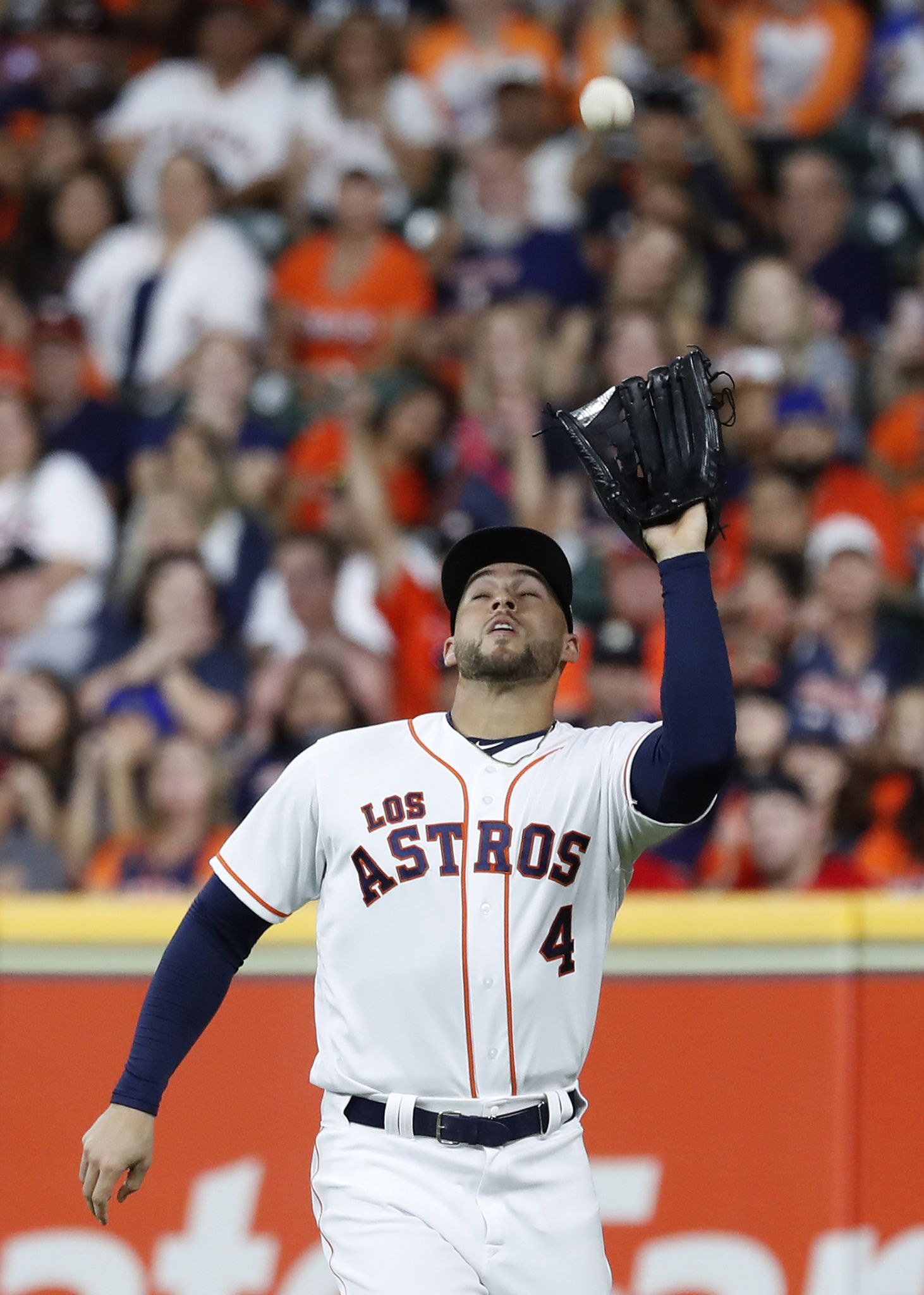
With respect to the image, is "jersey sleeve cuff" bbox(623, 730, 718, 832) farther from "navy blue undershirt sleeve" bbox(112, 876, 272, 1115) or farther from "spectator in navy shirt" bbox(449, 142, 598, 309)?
"spectator in navy shirt" bbox(449, 142, 598, 309)

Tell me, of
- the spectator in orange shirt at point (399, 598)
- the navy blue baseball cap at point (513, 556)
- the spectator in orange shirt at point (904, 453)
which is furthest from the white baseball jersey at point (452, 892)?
the spectator in orange shirt at point (904, 453)

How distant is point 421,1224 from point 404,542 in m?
3.89

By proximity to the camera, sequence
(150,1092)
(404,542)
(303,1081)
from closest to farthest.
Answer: (150,1092) → (303,1081) → (404,542)

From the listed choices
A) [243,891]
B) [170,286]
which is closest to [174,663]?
[170,286]

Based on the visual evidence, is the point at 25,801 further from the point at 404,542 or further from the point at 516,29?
the point at 516,29

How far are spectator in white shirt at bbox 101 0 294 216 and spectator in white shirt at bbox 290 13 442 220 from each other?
0.45ft

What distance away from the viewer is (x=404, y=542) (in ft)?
20.7

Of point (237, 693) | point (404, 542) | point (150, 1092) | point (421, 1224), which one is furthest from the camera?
point (404, 542)

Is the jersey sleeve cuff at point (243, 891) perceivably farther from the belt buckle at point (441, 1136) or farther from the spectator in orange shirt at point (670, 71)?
the spectator in orange shirt at point (670, 71)

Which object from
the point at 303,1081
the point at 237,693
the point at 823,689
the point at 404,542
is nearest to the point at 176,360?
the point at 404,542

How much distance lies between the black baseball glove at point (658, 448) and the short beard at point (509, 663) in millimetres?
262

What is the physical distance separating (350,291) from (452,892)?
4.92m

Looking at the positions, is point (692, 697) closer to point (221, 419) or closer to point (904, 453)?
point (904, 453)

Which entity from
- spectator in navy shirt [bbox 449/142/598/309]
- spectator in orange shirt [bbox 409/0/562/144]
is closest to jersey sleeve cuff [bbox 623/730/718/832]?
spectator in navy shirt [bbox 449/142/598/309]
